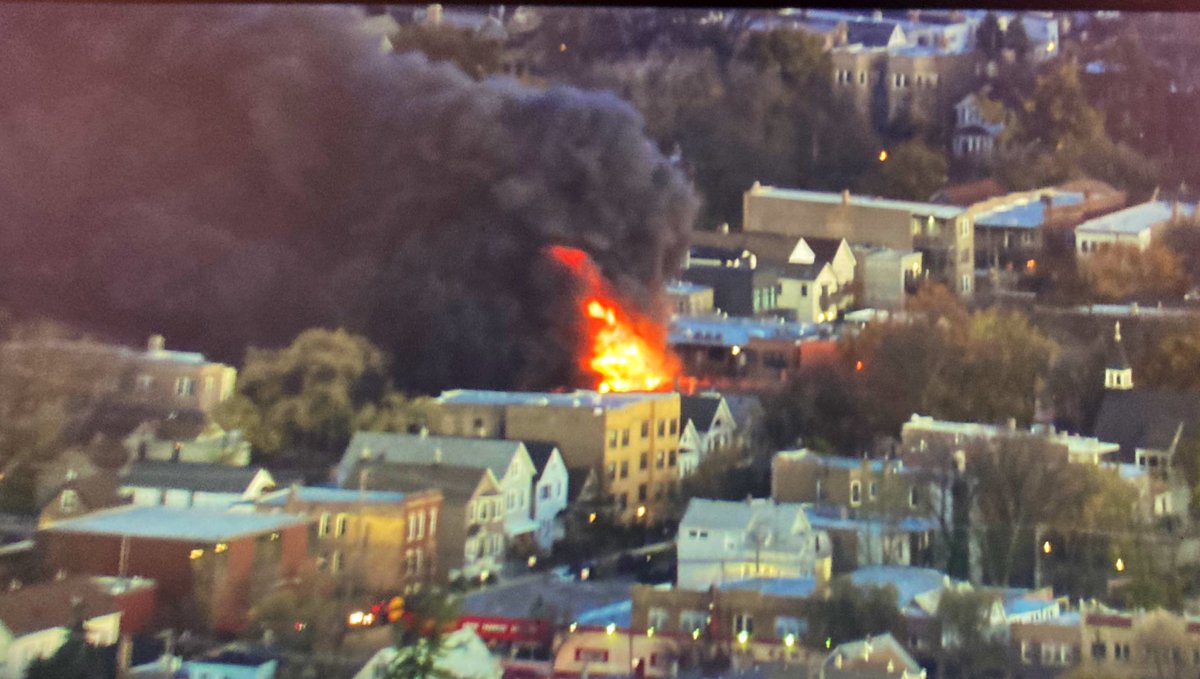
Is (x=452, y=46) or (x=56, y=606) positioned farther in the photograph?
(x=452, y=46)

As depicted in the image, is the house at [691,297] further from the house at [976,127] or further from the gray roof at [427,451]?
the house at [976,127]

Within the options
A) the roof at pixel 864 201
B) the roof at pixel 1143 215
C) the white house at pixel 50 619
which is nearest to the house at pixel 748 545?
the roof at pixel 864 201

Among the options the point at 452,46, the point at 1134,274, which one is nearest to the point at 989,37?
the point at 1134,274

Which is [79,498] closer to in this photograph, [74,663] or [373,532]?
[74,663]

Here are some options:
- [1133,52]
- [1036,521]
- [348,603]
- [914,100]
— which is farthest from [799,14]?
[348,603]

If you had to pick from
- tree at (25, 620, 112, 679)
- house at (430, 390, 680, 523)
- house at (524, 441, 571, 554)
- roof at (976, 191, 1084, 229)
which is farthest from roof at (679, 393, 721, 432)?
tree at (25, 620, 112, 679)

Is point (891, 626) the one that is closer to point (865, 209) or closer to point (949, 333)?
point (949, 333)

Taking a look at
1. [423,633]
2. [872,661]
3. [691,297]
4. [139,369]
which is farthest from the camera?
[139,369]
